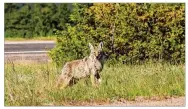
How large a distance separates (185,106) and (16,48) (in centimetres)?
440

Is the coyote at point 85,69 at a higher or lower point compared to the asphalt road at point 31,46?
lower

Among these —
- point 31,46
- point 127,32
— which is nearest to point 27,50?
point 31,46

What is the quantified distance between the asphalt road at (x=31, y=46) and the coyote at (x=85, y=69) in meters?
2.85

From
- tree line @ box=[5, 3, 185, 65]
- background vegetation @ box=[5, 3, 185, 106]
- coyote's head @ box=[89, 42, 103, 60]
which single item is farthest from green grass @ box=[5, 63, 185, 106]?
tree line @ box=[5, 3, 185, 65]

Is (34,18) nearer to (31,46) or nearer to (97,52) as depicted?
(31,46)

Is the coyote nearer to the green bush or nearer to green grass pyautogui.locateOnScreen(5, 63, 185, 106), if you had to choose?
green grass pyautogui.locateOnScreen(5, 63, 185, 106)

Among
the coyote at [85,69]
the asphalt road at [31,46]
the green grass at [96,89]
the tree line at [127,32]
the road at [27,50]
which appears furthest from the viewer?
the asphalt road at [31,46]

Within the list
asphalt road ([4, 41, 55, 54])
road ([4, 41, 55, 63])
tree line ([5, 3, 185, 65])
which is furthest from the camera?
asphalt road ([4, 41, 55, 54])

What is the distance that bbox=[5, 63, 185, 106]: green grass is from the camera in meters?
8.43

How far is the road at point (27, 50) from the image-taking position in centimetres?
1074

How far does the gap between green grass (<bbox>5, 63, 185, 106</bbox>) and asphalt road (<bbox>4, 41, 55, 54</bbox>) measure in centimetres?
243

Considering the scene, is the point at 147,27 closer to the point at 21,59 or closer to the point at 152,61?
the point at 152,61

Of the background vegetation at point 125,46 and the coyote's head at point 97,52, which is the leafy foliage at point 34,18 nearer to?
the background vegetation at point 125,46

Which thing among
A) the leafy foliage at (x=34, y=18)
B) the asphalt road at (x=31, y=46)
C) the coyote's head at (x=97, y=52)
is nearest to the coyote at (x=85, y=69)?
the coyote's head at (x=97, y=52)
